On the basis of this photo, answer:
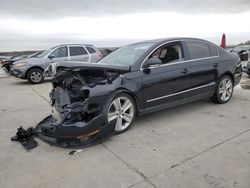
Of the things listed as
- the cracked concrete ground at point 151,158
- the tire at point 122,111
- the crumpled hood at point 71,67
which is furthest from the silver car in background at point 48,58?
the crumpled hood at point 71,67

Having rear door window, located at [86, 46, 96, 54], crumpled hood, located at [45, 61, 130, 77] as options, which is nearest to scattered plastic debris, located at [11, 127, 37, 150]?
crumpled hood, located at [45, 61, 130, 77]

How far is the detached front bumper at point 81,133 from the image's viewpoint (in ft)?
10.4

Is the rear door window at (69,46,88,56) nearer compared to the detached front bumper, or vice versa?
the detached front bumper

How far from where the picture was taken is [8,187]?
2482 millimetres

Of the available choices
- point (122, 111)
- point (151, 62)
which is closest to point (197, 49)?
point (151, 62)

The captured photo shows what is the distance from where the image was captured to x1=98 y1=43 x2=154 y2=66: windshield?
4180mm

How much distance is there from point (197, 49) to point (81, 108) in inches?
114

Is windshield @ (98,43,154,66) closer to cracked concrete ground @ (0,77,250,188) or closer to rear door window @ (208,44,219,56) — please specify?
cracked concrete ground @ (0,77,250,188)

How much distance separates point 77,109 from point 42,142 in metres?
0.83

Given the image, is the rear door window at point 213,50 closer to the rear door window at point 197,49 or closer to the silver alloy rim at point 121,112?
the rear door window at point 197,49

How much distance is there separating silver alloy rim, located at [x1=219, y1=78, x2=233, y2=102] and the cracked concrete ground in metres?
0.83

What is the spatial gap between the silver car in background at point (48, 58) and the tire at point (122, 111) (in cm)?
644

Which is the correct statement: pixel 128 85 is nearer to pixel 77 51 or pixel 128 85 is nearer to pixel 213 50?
pixel 213 50

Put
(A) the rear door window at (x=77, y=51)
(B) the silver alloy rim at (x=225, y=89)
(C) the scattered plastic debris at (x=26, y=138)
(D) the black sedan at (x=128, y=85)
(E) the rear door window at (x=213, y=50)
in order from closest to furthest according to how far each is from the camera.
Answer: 1. (D) the black sedan at (x=128, y=85)
2. (C) the scattered plastic debris at (x=26, y=138)
3. (E) the rear door window at (x=213, y=50)
4. (B) the silver alloy rim at (x=225, y=89)
5. (A) the rear door window at (x=77, y=51)
